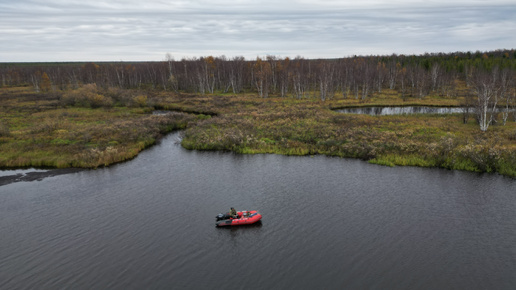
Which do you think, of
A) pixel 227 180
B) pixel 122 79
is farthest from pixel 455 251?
pixel 122 79

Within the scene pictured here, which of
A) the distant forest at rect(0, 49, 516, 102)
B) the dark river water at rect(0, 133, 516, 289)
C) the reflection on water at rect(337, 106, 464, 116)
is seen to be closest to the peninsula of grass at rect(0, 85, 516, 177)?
the dark river water at rect(0, 133, 516, 289)

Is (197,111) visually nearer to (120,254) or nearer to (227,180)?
(227,180)

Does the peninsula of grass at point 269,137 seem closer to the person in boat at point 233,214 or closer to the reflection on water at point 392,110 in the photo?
the reflection on water at point 392,110

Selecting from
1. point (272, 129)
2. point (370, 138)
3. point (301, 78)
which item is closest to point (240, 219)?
point (370, 138)

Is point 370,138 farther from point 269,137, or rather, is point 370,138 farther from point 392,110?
point 392,110

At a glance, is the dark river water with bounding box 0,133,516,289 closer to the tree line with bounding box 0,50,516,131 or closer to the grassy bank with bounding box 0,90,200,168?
the grassy bank with bounding box 0,90,200,168

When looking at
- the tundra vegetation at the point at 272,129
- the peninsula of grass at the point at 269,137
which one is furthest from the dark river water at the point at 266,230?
the tundra vegetation at the point at 272,129
